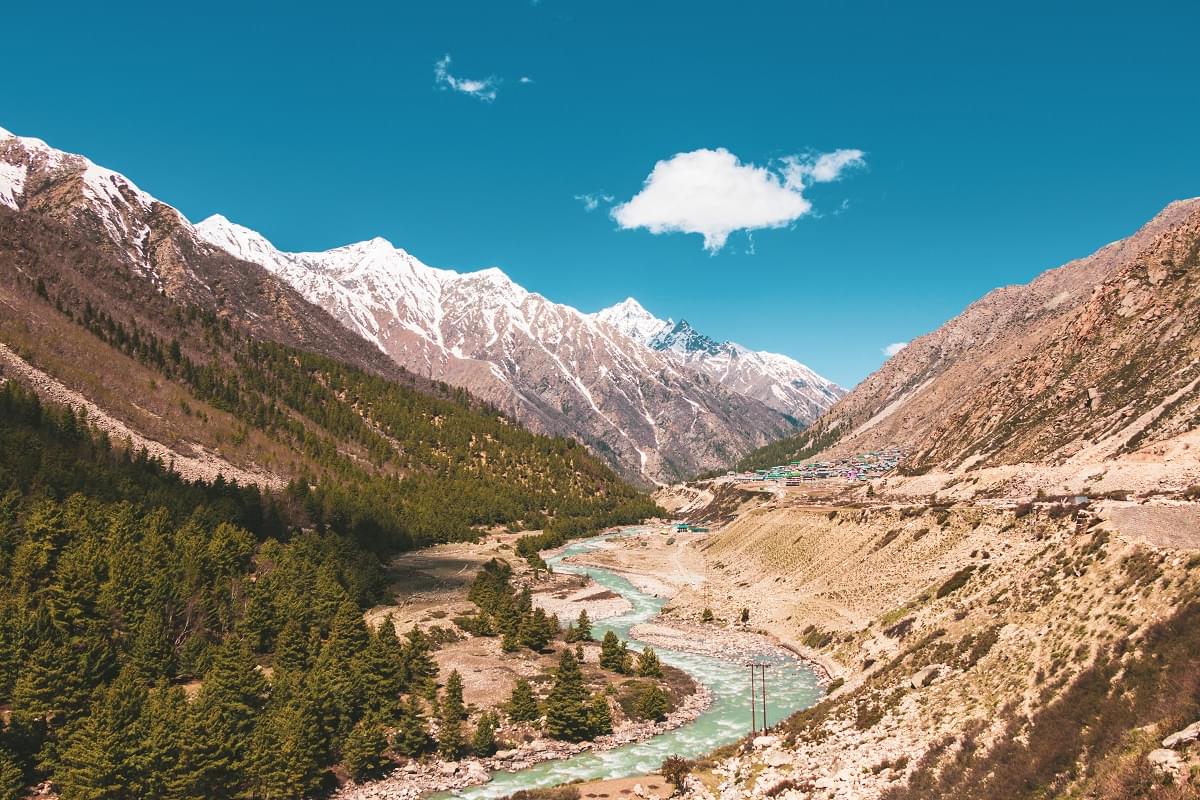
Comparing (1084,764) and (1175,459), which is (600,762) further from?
(1175,459)

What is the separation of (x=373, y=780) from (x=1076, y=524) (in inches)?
2291

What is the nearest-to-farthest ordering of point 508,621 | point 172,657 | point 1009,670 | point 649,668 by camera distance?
point 1009,670 → point 172,657 → point 649,668 → point 508,621

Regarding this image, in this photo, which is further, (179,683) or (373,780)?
(179,683)

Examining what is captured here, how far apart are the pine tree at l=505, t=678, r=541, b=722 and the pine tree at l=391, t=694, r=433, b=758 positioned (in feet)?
24.4

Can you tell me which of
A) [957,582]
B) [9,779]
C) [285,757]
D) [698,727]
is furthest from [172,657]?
[957,582]

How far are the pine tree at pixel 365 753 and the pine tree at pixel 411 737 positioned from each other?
2.07 meters

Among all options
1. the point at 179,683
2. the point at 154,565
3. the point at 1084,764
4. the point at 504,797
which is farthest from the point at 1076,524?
the point at 154,565

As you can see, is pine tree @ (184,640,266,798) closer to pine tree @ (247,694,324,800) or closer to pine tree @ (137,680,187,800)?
pine tree @ (137,680,187,800)

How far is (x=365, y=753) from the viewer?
50.4 m

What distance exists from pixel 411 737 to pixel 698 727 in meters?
23.1

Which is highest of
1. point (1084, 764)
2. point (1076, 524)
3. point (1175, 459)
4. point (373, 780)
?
point (1175, 459)

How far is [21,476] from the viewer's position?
9219cm

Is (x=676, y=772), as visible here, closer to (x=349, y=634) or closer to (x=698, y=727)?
(x=698, y=727)

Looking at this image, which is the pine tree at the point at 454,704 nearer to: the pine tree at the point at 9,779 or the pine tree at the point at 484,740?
the pine tree at the point at 484,740
